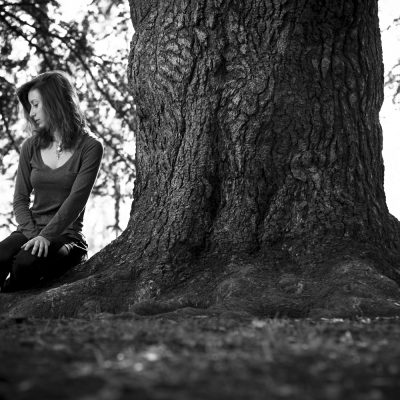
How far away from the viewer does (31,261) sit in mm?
5016

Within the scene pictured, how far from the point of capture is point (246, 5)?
488 cm

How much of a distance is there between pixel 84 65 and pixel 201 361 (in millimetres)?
→ 7884

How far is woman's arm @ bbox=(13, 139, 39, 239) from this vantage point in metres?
5.53

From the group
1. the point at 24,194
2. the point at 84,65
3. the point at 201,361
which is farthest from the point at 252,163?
the point at 84,65

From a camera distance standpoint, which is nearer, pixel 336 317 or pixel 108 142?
pixel 336 317

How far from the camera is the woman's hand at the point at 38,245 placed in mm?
5054

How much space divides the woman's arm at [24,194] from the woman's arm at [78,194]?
0.33 meters

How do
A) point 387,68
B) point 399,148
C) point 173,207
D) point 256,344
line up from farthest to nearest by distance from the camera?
point 399,148
point 387,68
point 173,207
point 256,344

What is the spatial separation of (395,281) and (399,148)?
5.05 meters

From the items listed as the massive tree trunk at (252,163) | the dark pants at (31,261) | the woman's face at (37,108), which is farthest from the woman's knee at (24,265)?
the woman's face at (37,108)

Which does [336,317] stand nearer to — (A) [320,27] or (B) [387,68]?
(A) [320,27]

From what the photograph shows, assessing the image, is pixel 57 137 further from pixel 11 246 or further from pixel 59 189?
pixel 11 246

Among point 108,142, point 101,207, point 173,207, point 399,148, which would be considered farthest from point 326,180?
point 101,207

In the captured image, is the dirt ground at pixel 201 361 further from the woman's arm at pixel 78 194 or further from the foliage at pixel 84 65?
the foliage at pixel 84 65
